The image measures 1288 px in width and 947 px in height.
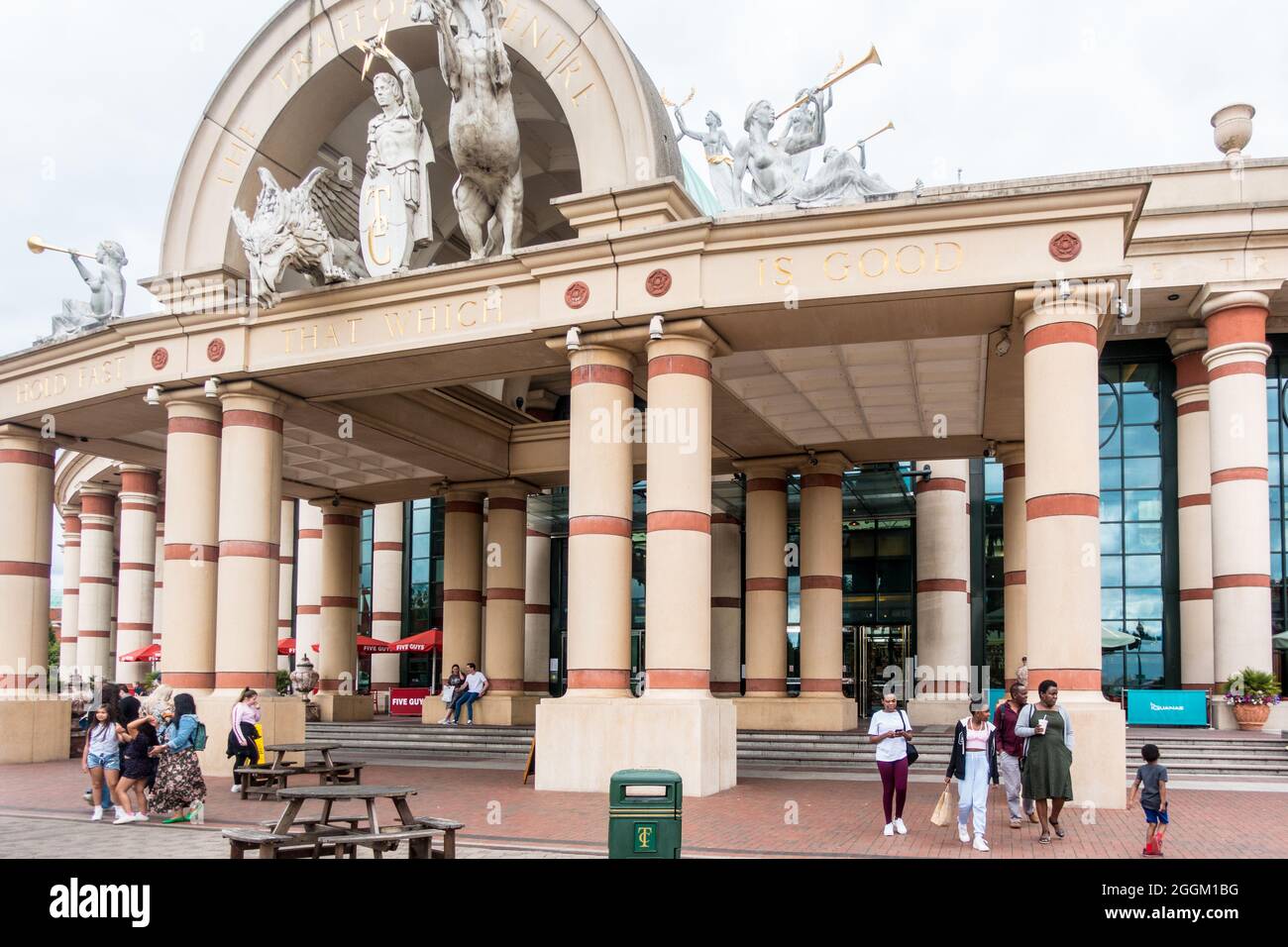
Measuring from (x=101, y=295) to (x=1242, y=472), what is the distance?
23.7m

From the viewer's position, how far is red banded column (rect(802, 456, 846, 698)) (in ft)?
86.3

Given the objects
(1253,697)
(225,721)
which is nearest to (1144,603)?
(1253,697)

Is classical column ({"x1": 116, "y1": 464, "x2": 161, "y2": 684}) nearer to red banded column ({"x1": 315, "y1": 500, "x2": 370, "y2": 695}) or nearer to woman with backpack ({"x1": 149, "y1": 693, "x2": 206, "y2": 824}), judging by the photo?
red banded column ({"x1": 315, "y1": 500, "x2": 370, "y2": 695})

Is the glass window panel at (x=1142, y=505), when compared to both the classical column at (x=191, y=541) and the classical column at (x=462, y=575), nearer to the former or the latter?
the classical column at (x=462, y=575)

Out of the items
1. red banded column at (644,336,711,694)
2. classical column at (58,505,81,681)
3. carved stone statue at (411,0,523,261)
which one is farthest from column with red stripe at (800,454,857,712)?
classical column at (58,505,81,681)

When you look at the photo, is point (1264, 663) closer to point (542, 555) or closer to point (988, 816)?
point (988, 816)

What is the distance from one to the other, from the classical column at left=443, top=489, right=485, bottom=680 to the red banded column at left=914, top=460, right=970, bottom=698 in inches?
429

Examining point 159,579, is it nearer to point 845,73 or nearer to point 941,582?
point 941,582

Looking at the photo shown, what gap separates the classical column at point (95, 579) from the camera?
1576 inches

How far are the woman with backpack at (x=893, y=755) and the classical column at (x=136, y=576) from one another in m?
27.4

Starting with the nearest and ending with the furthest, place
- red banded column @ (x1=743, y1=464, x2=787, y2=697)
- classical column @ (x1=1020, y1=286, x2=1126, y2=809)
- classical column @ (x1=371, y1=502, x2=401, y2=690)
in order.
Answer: classical column @ (x1=1020, y1=286, x2=1126, y2=809) → red banded column @ (x1=743, y1=464, x2=787, y2=697) → classical column @ (x1=371, y1=502, x2=401, y2=690)

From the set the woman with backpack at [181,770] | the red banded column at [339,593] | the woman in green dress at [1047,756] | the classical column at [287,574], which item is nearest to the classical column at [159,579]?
the classical column at [287,574]
